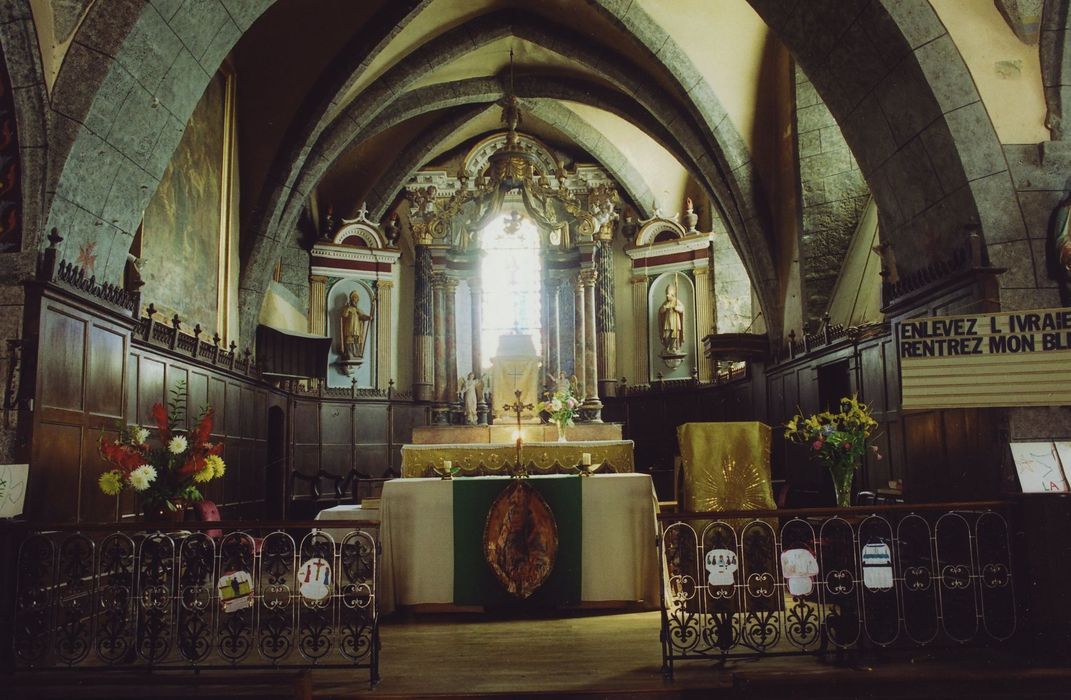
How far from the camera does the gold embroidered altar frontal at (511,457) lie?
8039 mm

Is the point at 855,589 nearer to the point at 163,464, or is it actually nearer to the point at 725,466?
the point at 725,466

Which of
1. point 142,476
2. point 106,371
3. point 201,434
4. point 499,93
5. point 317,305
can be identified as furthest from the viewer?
point 499,93

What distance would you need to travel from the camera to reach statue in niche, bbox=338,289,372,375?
16.3m

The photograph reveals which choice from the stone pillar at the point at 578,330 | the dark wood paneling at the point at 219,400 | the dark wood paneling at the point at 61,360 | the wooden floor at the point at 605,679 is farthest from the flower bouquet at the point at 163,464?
the stone pillar at the point at 578,330

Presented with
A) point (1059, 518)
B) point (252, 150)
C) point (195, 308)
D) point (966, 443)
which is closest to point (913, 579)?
point (1059, 518)

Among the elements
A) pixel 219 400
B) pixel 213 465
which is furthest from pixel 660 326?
pixel 213 465

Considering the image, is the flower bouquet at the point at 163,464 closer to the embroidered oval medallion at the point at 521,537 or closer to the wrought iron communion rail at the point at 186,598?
the wrought iron communion rail at the point at 186,598

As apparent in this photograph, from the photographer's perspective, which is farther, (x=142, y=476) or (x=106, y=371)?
(x=106, y=371)

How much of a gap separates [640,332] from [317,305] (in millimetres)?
6167

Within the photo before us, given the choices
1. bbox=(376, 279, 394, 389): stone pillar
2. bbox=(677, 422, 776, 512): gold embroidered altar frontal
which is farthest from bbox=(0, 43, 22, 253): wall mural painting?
bbox=(376, 279, 394, 389): stone pillar

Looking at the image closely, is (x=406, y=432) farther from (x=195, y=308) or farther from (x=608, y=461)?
(x=608, y=461)

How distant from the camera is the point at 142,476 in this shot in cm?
598

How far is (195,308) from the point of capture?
11000 mm

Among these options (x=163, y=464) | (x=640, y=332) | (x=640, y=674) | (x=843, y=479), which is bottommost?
(x=640, y=674)
